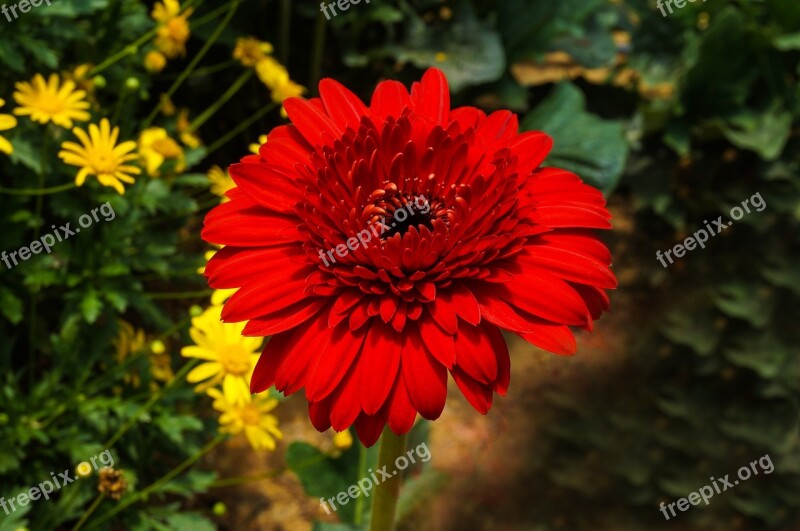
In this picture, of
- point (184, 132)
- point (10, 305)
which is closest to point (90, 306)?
point (10, 305)

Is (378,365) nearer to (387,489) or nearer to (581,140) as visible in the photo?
(387,489)

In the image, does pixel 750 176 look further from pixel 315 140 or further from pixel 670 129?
pixel 315 140

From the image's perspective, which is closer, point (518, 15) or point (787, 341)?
point (787, 341)

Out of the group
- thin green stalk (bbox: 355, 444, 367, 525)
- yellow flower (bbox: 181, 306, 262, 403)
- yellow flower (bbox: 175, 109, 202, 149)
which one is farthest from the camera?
yellow flower (bbox: 175, 109, 202, 149)

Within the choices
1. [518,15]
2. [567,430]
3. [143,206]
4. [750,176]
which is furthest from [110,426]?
[750,176]

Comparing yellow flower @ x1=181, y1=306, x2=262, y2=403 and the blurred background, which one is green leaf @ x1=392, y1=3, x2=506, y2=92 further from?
yellow flower @ x1=181, y1=306, x2=262, y2=403

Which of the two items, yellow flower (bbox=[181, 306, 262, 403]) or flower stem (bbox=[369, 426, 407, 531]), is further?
yellow flower (bbox=[181, 306, 262, 403])

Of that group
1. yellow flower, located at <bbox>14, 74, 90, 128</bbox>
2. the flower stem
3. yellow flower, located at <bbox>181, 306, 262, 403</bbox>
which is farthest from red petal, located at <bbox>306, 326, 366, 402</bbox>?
yellow flower, located at <bbox>14, 74, 90, 128</bbox>

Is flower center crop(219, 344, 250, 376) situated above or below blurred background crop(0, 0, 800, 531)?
above
